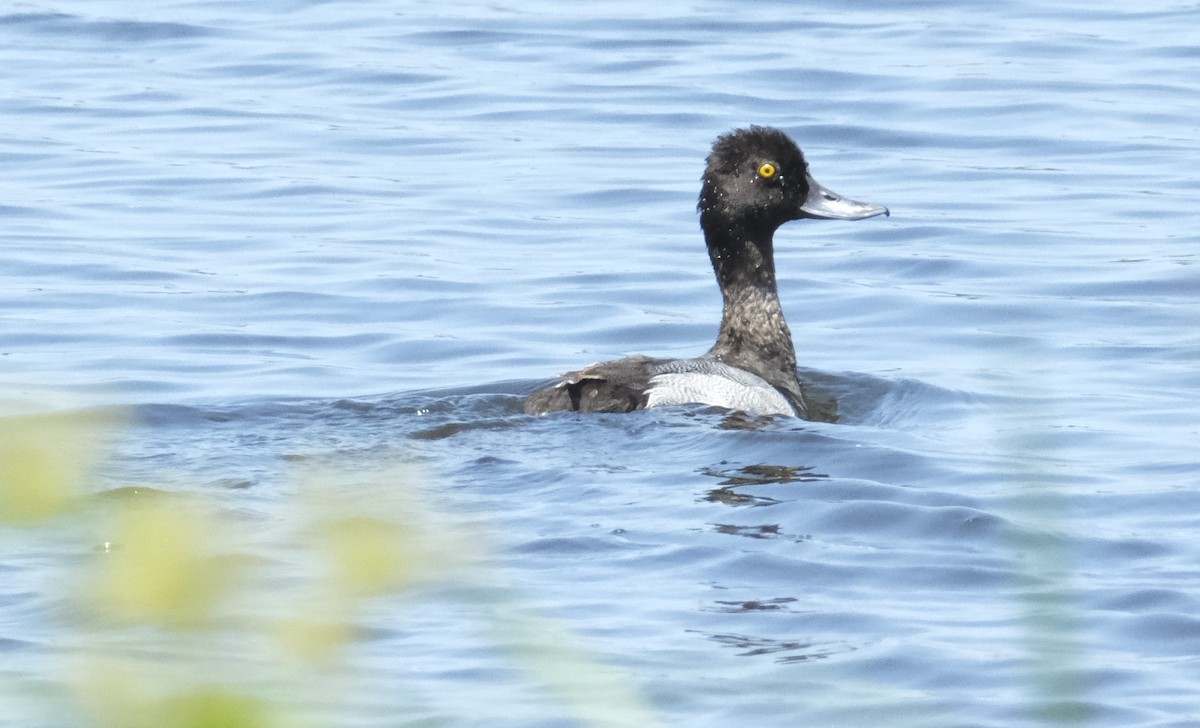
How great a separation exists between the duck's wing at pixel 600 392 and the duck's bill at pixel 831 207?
1.96m

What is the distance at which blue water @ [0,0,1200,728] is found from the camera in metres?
4.83

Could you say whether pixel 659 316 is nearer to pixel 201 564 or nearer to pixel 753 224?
pixel 753 224

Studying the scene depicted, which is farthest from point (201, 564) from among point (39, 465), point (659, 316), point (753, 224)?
point (659, 316)

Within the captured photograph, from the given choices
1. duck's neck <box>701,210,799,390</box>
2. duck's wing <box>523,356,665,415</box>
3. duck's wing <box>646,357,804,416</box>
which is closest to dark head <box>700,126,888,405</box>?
duck's neck <box>701,210,799,390</box>

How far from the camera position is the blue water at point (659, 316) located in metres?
4.83

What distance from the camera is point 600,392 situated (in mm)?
8117

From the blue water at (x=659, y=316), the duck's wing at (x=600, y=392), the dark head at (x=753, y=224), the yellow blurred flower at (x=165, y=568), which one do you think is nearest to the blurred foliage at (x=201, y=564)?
the yellow blurred flower at (x=165, y=568)

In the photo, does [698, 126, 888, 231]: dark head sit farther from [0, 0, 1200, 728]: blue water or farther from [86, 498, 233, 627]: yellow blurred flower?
[86, 498, 233, 627]: yellow blurred flower

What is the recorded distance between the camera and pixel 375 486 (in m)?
1.44

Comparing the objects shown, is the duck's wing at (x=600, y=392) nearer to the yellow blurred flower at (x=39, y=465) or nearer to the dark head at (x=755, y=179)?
the dark head at (x=755, y=179)

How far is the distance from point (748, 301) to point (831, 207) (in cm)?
73

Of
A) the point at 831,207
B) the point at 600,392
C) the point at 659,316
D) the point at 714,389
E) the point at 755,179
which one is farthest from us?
the point at 659,316

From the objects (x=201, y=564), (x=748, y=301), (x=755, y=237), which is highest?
(x=201, y=564)

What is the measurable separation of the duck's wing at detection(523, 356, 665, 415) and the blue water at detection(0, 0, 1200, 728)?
141 mm
